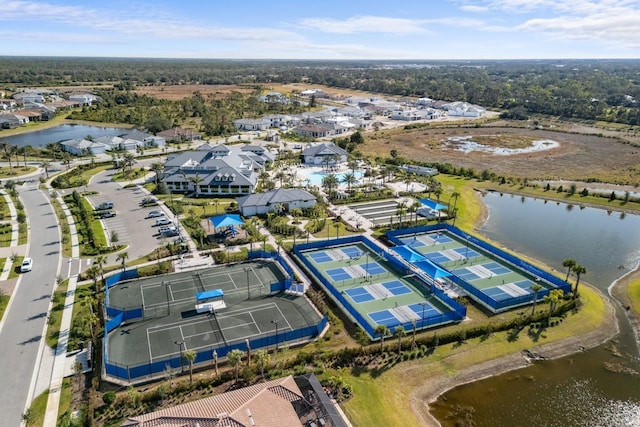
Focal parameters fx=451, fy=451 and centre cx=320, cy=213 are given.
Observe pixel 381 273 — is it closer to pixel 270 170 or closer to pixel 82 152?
pixel 270 170

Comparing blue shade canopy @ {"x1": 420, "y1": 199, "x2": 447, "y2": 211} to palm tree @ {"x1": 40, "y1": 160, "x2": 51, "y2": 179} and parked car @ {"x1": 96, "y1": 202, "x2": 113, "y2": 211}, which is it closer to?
parked car @ {"x1": 96, "y1": 202, "x2": 113, "y2": 211}

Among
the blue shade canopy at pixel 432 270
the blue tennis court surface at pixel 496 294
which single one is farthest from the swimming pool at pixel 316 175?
the blue tennis court surface at pixel 496 294

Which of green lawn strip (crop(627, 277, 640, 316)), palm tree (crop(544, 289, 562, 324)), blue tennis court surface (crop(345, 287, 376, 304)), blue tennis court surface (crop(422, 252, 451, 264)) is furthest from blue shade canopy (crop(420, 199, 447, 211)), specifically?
green lawn strip (crop(627, 277, 640, 316))

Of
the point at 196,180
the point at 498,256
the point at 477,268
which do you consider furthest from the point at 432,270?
the point at 196,180

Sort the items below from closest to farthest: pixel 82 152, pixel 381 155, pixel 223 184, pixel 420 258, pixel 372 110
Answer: pixel 420 258, pixel 223 184, pixel 82 152, pixel 381 155, pixel 372 110

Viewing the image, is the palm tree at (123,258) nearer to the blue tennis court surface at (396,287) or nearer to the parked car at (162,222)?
the parked car at (162,222)

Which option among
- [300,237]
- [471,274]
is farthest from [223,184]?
[471,274]

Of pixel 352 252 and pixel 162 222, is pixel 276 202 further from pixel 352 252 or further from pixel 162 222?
pixel 352 252
